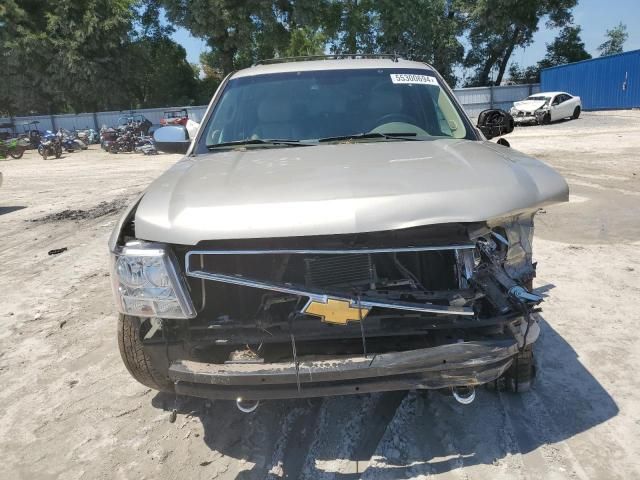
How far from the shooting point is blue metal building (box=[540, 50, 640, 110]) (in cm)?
2683

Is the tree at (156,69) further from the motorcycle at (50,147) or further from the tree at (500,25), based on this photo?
the tree at (500,25)

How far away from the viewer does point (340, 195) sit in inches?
82.4

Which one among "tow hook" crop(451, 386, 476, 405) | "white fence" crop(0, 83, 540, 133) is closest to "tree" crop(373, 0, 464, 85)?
"white fence" crop(0, 83, 540, 133)

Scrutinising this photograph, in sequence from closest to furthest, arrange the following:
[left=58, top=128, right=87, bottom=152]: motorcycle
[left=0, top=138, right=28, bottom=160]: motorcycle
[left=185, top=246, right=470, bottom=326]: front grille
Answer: [left=185, top=246, right=470, bottom=326]: front grille → [left=0, top=138, right=28, bottom=160]: motorcycle → [left=58, top=128, right=87, bottom=152]: motorcycle

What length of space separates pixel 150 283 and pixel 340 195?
2.91 ft

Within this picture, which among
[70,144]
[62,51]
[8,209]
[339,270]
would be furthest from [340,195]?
[62,51]

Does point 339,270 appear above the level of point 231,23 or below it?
below

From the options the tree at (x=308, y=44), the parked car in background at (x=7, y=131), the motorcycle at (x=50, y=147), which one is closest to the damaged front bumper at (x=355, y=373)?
the motorcycle at (x=50, y=147)

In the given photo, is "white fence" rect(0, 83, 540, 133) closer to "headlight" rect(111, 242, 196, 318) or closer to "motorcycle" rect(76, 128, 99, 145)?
"motorcycle" rect(76, 128, 99, 145)

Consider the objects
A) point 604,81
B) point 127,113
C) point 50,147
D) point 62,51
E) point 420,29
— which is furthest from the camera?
point 420,29

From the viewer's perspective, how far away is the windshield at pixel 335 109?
3.37 metres

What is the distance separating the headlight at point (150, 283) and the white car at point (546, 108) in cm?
2557

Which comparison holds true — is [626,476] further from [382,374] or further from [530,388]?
[382,374]

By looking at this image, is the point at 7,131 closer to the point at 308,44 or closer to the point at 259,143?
the point at 308,44
